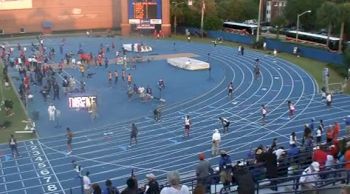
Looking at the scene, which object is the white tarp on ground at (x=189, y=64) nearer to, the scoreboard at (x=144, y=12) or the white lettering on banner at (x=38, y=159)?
the scoreboard at (x=144, y=12)

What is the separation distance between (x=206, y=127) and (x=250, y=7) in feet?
207

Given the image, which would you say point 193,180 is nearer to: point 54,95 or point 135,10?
point 54,95

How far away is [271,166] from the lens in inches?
542

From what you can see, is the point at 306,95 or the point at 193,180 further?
the point at 306,95

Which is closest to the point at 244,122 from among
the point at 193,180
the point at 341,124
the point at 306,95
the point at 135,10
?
the point at 341,124

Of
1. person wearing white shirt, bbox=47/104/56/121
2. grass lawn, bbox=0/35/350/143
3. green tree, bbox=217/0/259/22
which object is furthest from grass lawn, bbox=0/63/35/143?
green tree, bbox=217/0/259/22

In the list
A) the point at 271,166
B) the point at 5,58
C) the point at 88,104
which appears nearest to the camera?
the point at 271,166

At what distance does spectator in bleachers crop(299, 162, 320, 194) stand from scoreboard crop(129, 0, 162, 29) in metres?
59.6

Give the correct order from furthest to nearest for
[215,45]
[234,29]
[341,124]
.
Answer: [234,29], [215,45], [341,124]

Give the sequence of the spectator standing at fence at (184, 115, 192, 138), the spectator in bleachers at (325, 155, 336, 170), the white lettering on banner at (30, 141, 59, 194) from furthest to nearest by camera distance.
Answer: the spectator standing at fence at (184, 115, 192, 138) → the white lettering on banner at (30, 141, 59, 194) → the spectator in bleachers at (325, 155, 336, 170)

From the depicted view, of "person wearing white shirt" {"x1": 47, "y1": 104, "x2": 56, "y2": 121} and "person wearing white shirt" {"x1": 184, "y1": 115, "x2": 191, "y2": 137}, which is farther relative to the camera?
"person wearing white shirt" {"x1": 47, "y1": 104, "x2": 56, "y2": 121}

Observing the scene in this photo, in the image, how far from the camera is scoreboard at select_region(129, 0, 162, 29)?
70.6m

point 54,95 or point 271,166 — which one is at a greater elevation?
point 271,166

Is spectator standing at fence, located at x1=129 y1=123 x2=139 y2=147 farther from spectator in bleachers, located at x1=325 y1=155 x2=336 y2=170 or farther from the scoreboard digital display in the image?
the scoreboard digital display
